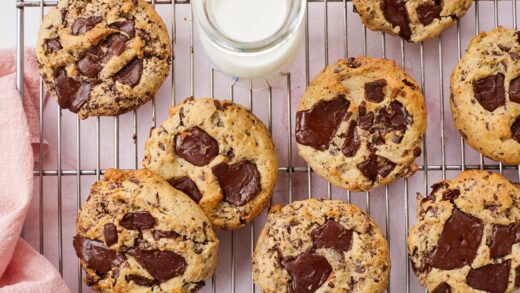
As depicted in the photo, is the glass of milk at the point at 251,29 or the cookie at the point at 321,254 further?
the cookie at the point at 321,254

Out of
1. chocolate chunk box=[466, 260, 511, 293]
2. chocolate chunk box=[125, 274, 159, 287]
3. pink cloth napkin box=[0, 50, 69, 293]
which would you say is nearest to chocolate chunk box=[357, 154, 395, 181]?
chocolate chunk box=[466, 260, 511, 293]

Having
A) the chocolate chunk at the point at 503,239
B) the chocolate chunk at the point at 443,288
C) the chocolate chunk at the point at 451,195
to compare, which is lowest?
the chocolate chunk at the point at 443,288

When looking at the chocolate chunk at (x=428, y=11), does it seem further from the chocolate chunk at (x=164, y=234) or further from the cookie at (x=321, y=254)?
the chocolate chunk at (x=164, y=234)

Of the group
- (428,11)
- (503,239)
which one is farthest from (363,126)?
(503,239)

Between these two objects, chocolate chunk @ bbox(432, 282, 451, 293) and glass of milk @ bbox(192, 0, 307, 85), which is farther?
chocolate chunk @ bbox(432, 282, 451, 293)

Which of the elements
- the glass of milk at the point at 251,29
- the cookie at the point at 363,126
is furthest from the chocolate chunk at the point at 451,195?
the glass of milk at the point at 251,29

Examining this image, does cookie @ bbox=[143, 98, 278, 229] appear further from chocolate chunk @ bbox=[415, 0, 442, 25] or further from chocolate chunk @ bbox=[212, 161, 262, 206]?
chocolate chunk @ bbox=[415, 0, 442, 25]
